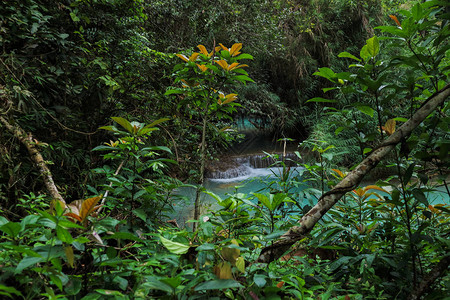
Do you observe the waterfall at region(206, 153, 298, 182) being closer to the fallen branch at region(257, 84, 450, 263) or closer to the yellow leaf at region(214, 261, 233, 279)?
the fallen branch at region(257, 84, 450, 263)

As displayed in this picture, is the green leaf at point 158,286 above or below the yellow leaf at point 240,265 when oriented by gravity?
below

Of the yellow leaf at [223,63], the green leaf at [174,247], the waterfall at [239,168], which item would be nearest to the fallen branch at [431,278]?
the green leaf at [174,247]

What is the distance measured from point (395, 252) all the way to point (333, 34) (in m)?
7.91

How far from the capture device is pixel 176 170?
11.0ft

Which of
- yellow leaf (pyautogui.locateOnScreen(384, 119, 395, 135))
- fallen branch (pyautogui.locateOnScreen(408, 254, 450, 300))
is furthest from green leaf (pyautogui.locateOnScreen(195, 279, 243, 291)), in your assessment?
yellow leaf (pyautogui.locateOnScreen(384, 119, 395, 135))

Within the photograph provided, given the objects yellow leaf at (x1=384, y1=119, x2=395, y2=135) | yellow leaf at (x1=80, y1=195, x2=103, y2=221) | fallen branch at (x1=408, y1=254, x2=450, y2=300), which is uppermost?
yellow leaf at (x1=384, y1=119, x2=395, y2=135)

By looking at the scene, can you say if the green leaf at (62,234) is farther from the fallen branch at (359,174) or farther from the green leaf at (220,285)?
the fallen branch at (359,174)

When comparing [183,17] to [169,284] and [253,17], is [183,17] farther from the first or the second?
[169,284]

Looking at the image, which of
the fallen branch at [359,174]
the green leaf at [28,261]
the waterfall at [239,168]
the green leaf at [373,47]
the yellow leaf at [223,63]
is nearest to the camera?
the green leaf at [28,261]

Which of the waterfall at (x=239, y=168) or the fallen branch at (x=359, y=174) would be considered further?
the waterfall at (x=239, y=168)

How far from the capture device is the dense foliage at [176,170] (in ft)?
2.11

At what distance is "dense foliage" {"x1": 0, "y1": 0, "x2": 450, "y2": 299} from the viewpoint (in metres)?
0.64

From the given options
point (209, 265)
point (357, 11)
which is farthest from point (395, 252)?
point (357, 11)

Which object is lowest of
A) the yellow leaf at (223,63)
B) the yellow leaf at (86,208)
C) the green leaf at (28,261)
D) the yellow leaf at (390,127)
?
the green leaf at (28,261)
